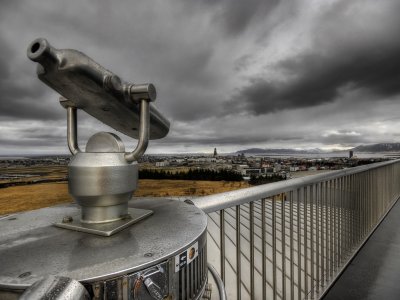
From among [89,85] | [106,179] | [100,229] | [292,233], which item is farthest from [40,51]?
[292,233]

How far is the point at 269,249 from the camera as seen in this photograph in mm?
2492

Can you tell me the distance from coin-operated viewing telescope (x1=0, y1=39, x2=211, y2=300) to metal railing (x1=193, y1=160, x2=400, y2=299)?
0.46 m

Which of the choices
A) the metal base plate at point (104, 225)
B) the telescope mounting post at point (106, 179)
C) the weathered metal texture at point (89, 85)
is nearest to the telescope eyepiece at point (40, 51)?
the weathered metal texture at point (89, 85)

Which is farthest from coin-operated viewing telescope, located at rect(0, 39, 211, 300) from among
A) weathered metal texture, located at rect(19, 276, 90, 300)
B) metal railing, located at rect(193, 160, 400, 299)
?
metal railing, located at rect(193, 160, 400, 299)

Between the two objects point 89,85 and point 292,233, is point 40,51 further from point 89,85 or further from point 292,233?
point 292,233

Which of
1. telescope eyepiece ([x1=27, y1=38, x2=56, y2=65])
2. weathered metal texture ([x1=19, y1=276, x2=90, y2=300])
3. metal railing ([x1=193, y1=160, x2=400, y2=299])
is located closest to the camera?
weathered metal texture ([x1=19, y1=276, x2=90, y2=300])

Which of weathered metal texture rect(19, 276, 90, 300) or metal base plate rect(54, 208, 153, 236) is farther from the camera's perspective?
metal base plate rect(54, 208, 153, 236)

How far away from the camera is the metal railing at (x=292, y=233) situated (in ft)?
4.75

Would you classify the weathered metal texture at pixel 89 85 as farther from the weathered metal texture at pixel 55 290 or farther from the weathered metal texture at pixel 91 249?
the weathered metal texture at pixel 55 290

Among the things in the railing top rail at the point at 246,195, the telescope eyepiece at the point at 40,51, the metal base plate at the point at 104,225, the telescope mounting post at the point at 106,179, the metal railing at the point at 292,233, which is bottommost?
the metal railing at the point at 292,233

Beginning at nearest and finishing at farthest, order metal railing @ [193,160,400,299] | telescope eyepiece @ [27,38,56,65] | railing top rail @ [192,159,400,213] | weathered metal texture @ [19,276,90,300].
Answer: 1. weathered metal texture @ [19,276,90,300]
2. telescope eyepiece @ [27,38,56,65]
3. railing top rail @ [192,159,400,213]
4. metal railing @ [193,160,400,299]

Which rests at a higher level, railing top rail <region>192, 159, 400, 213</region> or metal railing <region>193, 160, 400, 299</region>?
railing top rail <region>192, 159, 400, 213</region>

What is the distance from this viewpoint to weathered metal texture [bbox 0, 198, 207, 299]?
0.47 m

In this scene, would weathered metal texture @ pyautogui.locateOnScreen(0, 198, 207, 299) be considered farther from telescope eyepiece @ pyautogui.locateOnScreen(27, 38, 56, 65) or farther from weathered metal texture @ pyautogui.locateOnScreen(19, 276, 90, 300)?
telescope eyepiece @ pyautogui.locateOnScreen(27, 38, 56, 65)
